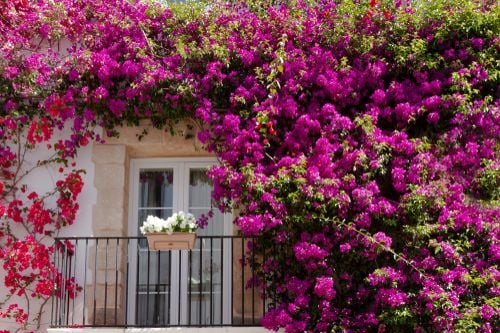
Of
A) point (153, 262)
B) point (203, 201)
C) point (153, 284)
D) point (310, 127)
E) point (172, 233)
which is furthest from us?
point (203, 201)

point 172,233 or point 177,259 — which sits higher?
point 172,233

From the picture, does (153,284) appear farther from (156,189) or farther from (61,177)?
(61,177)

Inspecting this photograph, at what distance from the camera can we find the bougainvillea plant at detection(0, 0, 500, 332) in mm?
7742

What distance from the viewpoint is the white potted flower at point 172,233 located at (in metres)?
8.07

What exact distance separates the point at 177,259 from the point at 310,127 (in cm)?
197

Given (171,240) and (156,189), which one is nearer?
(171,240)

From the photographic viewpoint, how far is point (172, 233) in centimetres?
806

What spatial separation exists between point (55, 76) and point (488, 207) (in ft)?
15.0

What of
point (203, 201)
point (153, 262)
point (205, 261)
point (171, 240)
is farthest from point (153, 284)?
point (203, 201)

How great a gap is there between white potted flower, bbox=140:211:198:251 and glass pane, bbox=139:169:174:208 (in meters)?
0.97

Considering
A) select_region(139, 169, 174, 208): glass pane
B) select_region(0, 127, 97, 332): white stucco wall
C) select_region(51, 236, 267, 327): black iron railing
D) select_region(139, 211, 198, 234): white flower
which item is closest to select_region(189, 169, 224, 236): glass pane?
select_region(51, 236, 267, 327): black iron railing

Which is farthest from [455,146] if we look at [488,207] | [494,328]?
[494,328]

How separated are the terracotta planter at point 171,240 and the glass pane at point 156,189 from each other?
102 centimetres

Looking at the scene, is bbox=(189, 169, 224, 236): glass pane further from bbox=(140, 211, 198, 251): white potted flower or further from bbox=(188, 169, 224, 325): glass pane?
bbox=(140, 211, 198, 251): white potted flower
